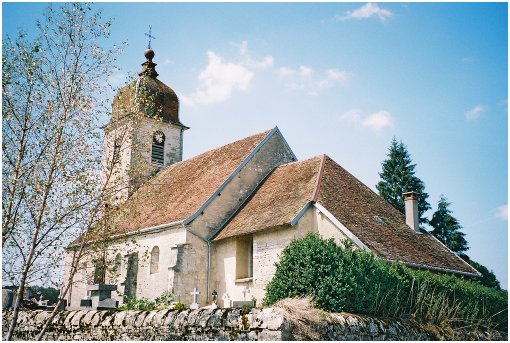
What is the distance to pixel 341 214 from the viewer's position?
16.6 m

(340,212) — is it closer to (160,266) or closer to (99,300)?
(160,266)

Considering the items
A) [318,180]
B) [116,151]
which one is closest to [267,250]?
[318,180]

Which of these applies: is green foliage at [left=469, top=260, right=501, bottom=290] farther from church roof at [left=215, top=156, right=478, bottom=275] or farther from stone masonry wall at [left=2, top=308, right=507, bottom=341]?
stone masonry wall at [left=2, top=308, right=507, bottom=341]

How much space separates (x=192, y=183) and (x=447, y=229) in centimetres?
1728

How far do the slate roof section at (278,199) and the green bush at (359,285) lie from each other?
3689 millimetres

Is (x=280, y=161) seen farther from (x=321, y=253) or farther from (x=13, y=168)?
(x=13, y=168)

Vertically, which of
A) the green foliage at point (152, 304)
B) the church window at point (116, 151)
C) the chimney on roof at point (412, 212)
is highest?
the chimney on roof at point (412, 212)

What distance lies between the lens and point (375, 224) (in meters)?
17.4

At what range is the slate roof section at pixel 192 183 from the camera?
19.9 metres

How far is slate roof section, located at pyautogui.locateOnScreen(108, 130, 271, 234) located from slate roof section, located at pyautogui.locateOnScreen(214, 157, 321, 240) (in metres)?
1.44

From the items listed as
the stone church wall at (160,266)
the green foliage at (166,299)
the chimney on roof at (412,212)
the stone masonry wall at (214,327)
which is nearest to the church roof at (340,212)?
the chimney on roof at (412,212)

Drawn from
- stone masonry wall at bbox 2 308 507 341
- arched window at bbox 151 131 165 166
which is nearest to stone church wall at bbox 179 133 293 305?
stone masonry wall at bbox 2 308 507 341

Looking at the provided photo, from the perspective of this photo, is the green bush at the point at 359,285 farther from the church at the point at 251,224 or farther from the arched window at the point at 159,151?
the arched window at the point at 159,151

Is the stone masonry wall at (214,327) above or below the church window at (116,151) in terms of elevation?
below
